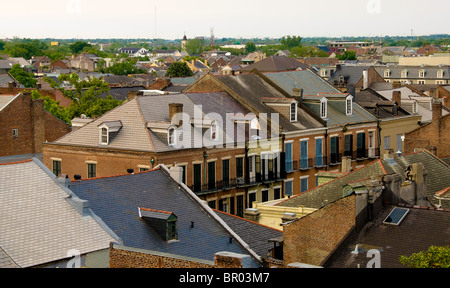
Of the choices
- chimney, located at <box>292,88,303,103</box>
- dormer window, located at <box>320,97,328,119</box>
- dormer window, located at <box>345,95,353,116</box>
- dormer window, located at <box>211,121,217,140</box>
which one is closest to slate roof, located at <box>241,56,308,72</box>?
dormer window, located at <box>345,95,353,116</box>

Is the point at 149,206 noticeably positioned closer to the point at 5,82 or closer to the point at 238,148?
the point at 238,148

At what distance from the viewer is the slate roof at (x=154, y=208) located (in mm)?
32156

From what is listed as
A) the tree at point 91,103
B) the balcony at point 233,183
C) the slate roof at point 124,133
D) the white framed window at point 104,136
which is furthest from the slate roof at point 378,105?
the white framed window at point 104,136

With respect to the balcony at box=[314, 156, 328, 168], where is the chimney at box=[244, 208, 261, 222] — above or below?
above

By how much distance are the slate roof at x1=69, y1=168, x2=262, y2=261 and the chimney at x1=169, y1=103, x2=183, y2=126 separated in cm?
1618

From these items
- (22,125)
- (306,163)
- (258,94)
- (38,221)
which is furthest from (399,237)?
(22,125)

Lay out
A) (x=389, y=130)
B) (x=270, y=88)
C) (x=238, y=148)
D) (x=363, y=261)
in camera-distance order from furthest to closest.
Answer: (x=389, y=130)
(x=270, y=88)
(x=238, y=148)
(x=363, y=261)

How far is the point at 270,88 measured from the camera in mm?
66625

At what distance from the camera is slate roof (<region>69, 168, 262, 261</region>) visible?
32156 millimetres

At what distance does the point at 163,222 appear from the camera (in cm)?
3256

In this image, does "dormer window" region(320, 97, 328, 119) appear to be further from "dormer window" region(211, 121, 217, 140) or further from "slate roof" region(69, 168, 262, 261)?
"slate roof" region(69, 168, 262, 261)

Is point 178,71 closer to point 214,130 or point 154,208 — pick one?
point 214,130
